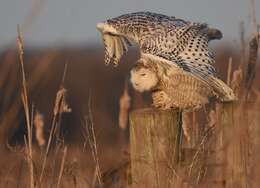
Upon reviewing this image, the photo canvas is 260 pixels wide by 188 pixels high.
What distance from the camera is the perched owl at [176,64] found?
3.97 metres

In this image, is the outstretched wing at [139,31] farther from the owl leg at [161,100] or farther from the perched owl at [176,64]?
the owl leg at [161,100]

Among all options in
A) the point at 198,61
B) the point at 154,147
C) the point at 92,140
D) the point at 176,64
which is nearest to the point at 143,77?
the point at 176,64

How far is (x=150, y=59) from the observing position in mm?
4156

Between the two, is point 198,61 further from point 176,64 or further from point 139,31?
point 139,31

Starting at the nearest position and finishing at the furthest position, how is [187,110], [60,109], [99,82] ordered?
[60,109] < [187,110] < [99,82]

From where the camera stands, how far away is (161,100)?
13.7 feet

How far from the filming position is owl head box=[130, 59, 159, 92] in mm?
4051

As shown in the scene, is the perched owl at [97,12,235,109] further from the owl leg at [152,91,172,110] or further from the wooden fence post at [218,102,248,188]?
the wooden fence post at [218,102,248,188]

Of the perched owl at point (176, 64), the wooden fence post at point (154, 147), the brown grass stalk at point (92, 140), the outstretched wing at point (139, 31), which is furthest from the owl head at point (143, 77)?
the wooden fence post at point (154, 147)

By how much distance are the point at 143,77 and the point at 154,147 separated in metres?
0.60

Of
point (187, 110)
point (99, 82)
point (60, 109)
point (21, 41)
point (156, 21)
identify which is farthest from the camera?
point (99, 82)

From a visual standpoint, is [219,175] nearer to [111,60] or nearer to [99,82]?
[111,60]

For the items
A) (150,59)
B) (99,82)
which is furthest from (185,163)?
(99,82)

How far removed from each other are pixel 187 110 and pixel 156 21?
1.98 feet
